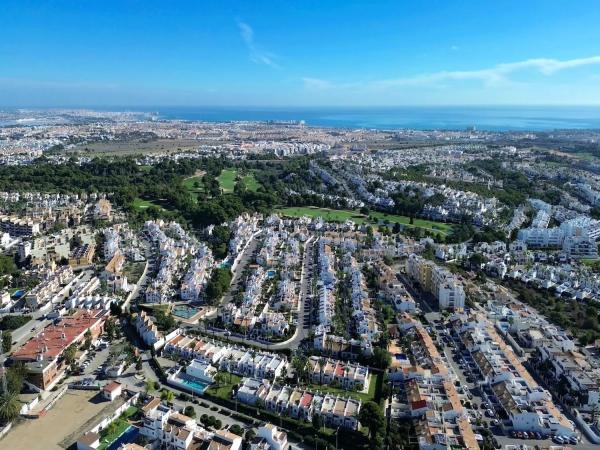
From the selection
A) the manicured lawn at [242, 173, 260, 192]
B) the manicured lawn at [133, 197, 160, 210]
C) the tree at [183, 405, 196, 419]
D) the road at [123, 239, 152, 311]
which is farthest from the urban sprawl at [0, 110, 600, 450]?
the manicured lawn at [242, 173, 260, 192]

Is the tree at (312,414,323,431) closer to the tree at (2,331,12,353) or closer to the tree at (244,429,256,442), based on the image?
the tree at (244,429,256,442)

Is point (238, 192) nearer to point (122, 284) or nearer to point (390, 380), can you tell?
point (122, 284)

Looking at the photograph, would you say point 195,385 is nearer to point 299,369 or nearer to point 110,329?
point 299,369

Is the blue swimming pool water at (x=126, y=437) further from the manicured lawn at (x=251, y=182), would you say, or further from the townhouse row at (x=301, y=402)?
the manicured lawn at (x=251, y=182)

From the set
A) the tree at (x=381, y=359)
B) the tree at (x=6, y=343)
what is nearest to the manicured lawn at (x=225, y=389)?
the tree at (x=381, y=359)

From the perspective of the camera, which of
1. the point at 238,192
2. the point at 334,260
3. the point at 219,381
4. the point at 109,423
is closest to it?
the point at 109,423

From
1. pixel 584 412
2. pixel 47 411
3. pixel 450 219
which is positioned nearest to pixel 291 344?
pixel 47 411
